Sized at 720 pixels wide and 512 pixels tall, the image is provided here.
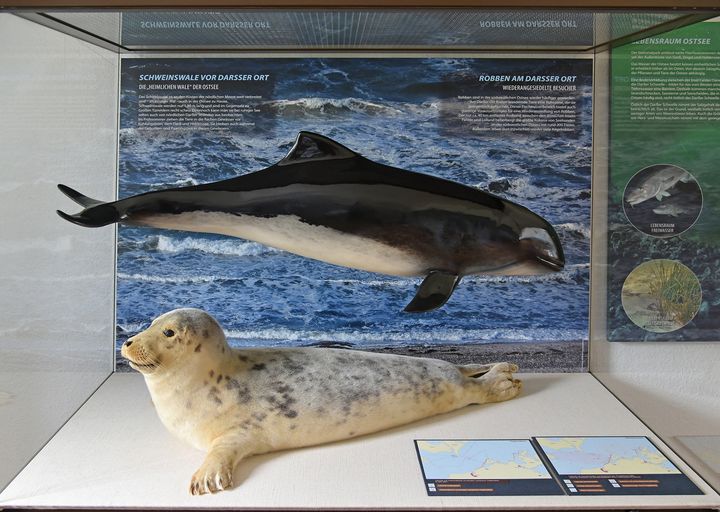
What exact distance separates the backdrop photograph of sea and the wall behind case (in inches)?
17.3

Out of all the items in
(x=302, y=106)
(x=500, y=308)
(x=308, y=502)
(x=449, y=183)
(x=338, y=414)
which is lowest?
(x=308, y=502)

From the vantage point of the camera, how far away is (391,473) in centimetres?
221

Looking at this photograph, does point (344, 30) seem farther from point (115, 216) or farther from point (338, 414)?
point (338, 414)

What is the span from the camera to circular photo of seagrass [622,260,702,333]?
236 centimetres

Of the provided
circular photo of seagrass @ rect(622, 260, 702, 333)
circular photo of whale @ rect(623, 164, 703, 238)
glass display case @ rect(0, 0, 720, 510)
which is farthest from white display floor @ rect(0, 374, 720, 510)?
circular photo of whale @ rect(623, 164, 703, 238)

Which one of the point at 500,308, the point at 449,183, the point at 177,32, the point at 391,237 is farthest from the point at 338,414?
the point at 177,32

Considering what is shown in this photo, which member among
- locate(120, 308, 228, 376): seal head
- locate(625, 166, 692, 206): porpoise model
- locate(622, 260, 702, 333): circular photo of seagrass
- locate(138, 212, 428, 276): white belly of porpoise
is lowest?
locate(120, 308, 228, 376): seal head

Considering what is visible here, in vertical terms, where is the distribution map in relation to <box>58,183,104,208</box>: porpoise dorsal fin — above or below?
below

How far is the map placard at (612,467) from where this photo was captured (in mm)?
2113

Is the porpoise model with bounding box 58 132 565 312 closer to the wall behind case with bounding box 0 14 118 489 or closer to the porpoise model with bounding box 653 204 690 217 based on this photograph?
the wall behind case with bounding box 0 14 118 489

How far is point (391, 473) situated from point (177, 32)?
152cm

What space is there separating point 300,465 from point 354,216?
31.2 inches

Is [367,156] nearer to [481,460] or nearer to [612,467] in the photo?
[481,460]

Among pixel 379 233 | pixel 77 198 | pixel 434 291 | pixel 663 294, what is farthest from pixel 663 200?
pixel 77 198
